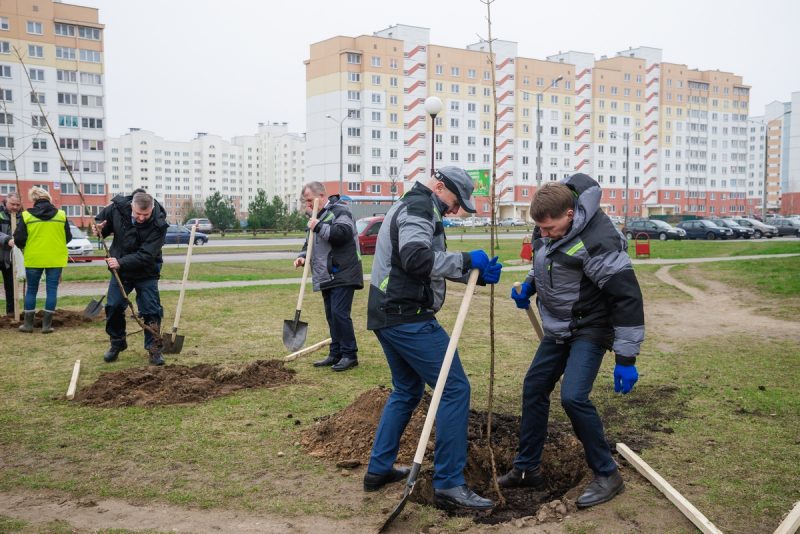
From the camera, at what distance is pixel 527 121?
9912cm


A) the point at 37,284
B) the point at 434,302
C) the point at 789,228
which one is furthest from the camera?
the point at 789,228

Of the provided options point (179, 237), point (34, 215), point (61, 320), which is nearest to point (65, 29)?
point (179, 237)

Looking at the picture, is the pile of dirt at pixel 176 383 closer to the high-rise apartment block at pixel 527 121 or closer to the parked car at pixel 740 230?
the parked car at pixel 740 230

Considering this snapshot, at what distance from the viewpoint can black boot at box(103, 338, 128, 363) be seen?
7961mm

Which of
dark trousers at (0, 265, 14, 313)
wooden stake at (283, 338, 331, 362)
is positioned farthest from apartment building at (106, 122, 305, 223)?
wooden stake at (283, 338, 331, 362)

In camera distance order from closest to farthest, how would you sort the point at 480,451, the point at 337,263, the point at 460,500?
the point at 460,500 < the point at 480,451 < the point at 337,263

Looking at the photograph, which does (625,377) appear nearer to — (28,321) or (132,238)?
(132,238)

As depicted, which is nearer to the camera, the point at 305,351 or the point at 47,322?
the point at 305,351

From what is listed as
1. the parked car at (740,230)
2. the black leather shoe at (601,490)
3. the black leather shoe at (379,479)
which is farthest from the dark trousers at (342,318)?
the parked car at (740,230)

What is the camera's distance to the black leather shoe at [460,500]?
396 centimetres

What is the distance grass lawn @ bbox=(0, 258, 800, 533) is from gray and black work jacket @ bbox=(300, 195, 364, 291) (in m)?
1.04

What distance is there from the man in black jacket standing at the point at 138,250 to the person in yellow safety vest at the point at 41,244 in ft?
7.81

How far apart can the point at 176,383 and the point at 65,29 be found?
78.0 m

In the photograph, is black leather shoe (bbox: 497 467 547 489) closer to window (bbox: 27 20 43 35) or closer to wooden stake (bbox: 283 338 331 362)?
wooden stake (bbox: 283 338 331 362)
